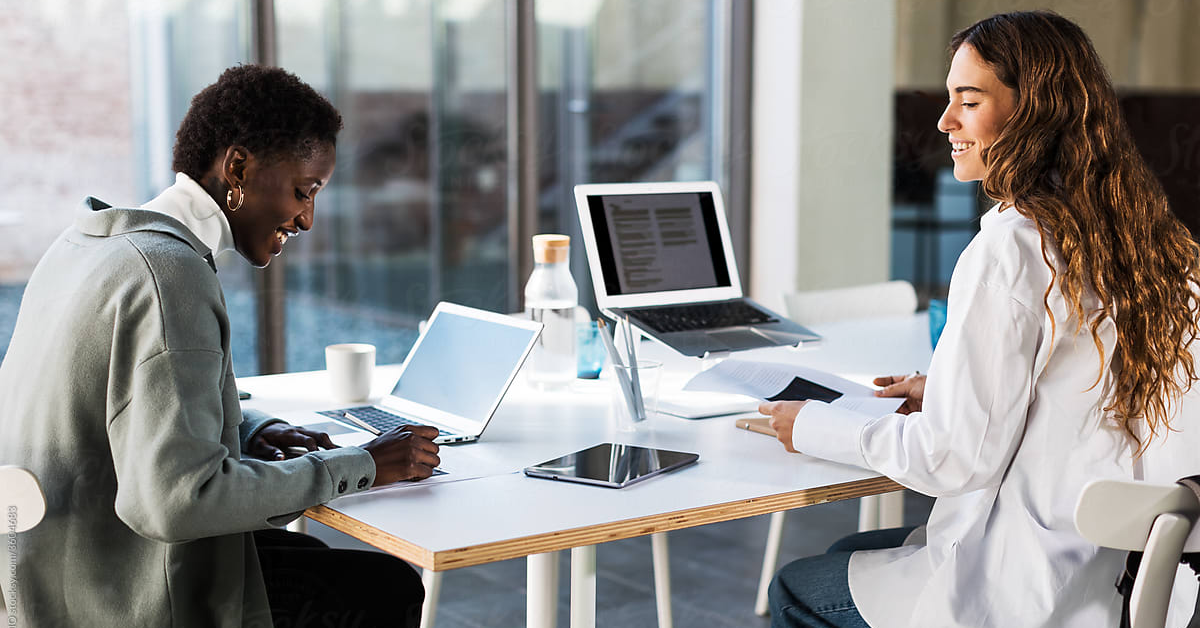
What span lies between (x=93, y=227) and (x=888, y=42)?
3743 mm

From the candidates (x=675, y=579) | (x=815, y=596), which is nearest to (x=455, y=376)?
(x=815, y=596)

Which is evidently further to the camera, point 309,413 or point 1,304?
point 1,304

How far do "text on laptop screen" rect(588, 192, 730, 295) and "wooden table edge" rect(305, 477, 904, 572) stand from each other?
823 millimetres

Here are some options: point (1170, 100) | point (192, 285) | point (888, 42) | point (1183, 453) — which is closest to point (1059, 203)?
point (1183, 453)

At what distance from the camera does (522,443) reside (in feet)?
5.44

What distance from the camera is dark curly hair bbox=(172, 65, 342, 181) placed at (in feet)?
4.63

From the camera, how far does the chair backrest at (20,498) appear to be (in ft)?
3.90


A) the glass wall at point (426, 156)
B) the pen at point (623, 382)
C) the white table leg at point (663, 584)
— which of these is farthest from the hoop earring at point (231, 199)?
the glass wall at point (426, 156)

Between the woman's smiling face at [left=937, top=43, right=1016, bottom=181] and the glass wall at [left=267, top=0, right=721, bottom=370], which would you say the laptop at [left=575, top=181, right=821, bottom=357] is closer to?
the woman's smiling face at [left=937, top=43, right=1016, bottom=181]

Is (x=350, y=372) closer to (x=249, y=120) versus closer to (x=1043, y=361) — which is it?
(x=249, y=120)

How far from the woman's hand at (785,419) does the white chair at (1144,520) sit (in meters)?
0.45

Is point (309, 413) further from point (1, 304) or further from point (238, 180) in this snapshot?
point (1, 304)

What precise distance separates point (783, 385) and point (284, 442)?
767mm

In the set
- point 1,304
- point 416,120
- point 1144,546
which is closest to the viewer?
point 1144,546
